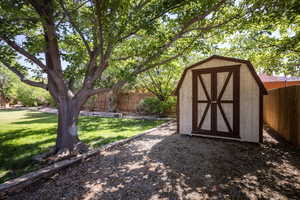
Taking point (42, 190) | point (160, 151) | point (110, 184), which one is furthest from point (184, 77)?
point (42, 190)

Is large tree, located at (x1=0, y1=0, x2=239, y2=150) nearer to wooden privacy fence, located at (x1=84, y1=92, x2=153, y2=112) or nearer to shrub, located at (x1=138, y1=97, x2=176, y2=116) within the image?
shrub, located at (x1=138, y1=97, x2=176, y2=116)

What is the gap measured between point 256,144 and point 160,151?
10.1 feet

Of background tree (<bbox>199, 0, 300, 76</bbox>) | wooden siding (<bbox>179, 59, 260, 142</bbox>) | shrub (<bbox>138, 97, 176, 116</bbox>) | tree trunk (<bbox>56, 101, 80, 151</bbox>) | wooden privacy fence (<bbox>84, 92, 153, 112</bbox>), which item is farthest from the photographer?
wooden privacy fence (<bbox>84, 92, 153, 112</bbox>)

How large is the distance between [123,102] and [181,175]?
37.7 ft

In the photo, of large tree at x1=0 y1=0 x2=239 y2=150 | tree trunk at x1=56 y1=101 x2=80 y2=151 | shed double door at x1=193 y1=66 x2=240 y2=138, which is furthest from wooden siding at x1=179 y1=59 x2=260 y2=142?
tree trunk at x1=56 y1=101 x2=80 y2=151

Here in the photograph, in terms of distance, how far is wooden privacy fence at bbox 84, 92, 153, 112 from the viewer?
1282 centimetres

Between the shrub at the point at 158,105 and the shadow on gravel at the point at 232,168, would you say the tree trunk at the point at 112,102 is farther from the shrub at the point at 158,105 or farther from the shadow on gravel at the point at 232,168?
the shadow on gravel at the point at 232,168

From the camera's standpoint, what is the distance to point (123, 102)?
13.6 meters

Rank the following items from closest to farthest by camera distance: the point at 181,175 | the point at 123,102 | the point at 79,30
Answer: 1. the point at 181,175
2. the point at 79,30
3. the point at 123,102

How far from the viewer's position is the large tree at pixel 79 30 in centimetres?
304

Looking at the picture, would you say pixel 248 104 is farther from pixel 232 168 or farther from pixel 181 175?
pixel 181 175

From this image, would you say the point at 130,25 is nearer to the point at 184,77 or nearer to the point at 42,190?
the point at 184,77

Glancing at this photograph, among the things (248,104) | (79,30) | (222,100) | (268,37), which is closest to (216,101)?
(222,100)

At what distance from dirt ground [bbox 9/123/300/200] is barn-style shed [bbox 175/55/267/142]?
0.79 meters
